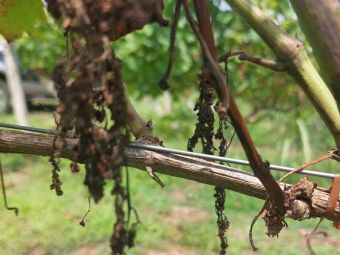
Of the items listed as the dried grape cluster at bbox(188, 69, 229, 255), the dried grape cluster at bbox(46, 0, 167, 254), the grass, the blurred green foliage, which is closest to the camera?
the dried grape cluster at bbox(46, 0, 167, 254)

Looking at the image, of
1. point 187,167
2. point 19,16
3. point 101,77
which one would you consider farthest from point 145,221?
point 101,77

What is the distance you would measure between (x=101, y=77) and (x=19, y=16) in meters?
0.64

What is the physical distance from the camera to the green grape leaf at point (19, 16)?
109 cm

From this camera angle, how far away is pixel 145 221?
2857 mm

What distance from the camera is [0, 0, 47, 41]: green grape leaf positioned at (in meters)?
1.09

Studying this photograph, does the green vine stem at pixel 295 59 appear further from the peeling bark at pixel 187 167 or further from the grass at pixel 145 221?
the grass at pixel 145 221

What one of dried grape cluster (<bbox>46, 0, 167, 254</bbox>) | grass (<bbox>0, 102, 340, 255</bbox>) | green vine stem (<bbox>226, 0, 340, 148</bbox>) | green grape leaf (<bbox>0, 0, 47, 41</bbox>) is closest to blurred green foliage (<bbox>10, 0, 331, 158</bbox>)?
grass (<bbox>0, 102, 340, 255</bbox>)

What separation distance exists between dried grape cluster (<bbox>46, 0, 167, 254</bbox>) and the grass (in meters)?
1.49

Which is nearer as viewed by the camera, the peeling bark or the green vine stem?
the green vine stem

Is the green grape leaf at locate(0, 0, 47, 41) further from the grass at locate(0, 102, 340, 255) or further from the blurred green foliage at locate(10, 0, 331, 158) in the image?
the blurred green foliage at locate(10, 0, 331, 158)

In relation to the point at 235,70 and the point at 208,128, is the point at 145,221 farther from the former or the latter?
the point at 235,70

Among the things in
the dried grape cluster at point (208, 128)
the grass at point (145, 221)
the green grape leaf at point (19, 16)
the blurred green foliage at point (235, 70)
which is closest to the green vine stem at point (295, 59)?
the dried grape cluster at point (208, 128)

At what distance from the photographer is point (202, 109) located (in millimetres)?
858

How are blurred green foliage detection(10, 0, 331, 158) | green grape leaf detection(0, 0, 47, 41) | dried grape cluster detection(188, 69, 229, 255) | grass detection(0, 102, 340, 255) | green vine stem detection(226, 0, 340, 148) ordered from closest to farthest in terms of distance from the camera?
green vine stem detection(226, 0, 340, 148) < dried grape cluster detection(188, 69, 229, 255) < green grape leaf detection(0, 0, 47, 41) < grass detection(0, 102, 340, 255) < blurred green foliage detection(10, 0, 331, 158)
